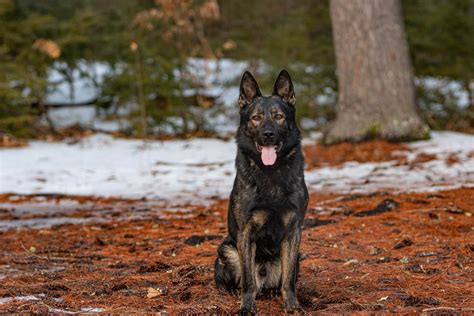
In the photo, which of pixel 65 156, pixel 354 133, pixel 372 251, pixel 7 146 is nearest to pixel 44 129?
pixel 7 146

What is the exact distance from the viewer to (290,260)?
4137 millimetres

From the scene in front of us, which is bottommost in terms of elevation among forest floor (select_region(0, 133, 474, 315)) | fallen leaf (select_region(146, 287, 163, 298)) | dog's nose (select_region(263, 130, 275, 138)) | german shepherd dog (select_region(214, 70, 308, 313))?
forest floor (select_region(0, 133, 474, 315))

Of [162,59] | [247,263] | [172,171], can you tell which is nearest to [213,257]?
[247,263]

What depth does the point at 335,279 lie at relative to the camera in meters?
4.62

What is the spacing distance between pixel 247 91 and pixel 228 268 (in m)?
1.28

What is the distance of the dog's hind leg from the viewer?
14.3 ft

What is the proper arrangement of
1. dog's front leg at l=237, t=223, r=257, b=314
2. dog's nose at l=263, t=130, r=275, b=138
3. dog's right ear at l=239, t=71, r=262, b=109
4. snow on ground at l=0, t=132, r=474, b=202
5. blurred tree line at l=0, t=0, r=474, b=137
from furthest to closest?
1. blurred tree line at l=0, t=0, r=474, b=137
2. snow on ground at l=0, t=132, r=474, b=202
3. dog's right ear at l=239, t=71, r=262, b=109
4. dog's nose at l=263, t=130, r=275, b=138
5. dog's front leg at l=237, t=223, r=257, b=314

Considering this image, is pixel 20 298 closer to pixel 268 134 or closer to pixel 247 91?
pixel 268 134

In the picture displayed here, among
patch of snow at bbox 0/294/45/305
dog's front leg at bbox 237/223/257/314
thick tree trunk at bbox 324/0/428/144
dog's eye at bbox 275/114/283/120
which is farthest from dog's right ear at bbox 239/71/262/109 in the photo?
thick tree trunk at bbox 324/0/428/144

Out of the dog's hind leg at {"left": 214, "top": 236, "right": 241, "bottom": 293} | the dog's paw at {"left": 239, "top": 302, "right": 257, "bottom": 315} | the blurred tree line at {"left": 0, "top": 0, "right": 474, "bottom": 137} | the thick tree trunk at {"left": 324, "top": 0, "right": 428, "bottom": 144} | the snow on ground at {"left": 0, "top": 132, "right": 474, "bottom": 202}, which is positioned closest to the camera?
the dog's paw at {"left": 239, "top": 302, "right": 257, "bottom": 315}

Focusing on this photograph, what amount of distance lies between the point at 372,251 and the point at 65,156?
770 centimetres

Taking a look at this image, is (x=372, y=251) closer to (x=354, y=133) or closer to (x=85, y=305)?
(x=85, y=305)

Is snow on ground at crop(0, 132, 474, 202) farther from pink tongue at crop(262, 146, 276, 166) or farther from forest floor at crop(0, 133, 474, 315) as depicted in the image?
pink tongue at crop(262, 146, 276, 166)

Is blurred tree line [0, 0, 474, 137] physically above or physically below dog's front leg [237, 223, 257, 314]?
above
